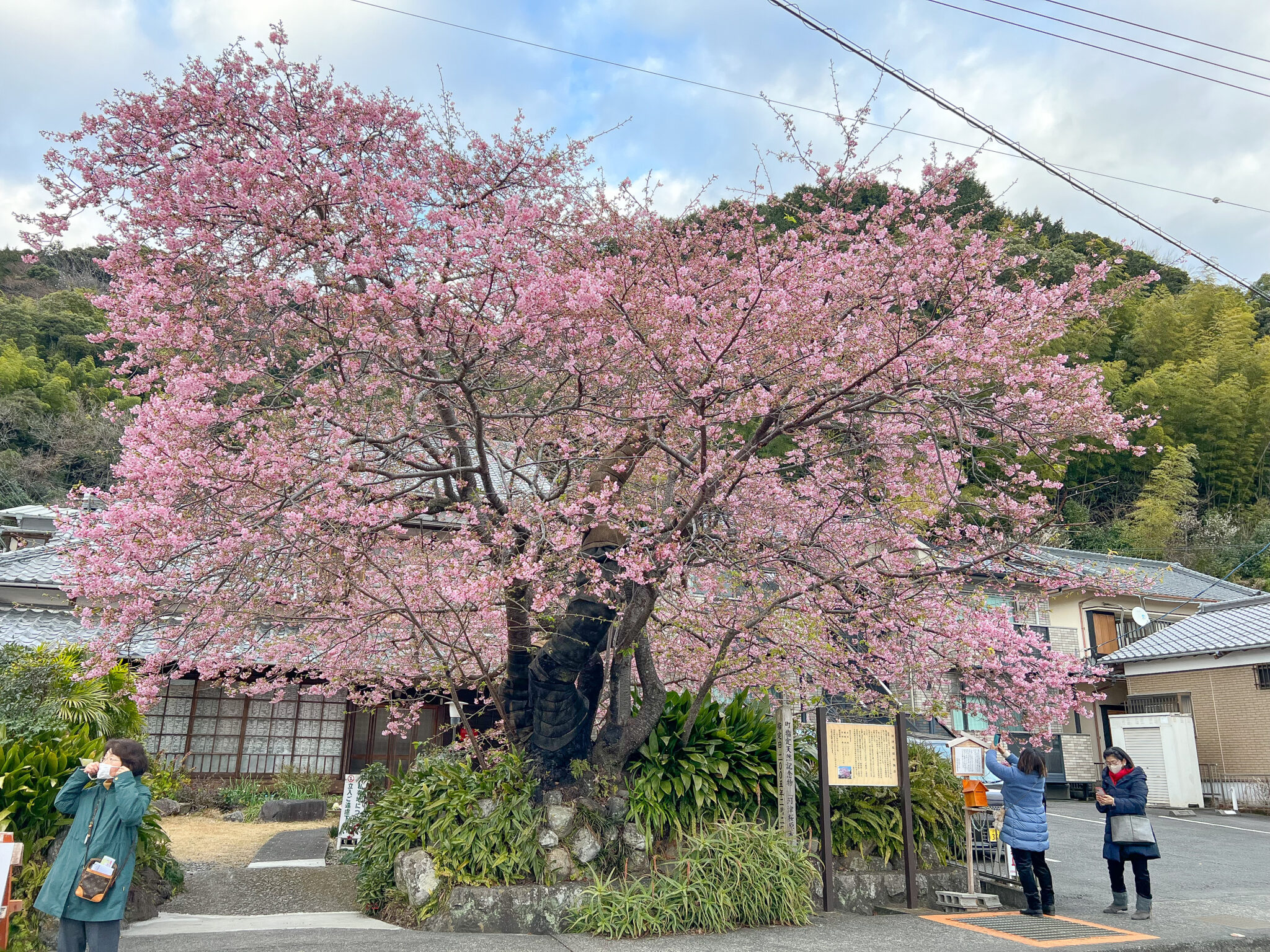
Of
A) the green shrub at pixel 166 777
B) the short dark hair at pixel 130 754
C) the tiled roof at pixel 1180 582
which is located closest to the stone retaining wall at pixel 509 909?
the short dark hair at pixel 130 754

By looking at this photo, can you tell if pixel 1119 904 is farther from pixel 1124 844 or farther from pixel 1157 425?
pixel 1157 425

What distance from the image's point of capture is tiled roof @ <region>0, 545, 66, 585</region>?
13.4 meters

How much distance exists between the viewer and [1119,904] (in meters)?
6.42

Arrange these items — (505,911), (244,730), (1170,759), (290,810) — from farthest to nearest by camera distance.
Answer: (1170,759) → (244,730) → (290,810) → (505,911)

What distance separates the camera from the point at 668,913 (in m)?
5.90

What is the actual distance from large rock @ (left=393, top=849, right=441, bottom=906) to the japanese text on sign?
3.38 m

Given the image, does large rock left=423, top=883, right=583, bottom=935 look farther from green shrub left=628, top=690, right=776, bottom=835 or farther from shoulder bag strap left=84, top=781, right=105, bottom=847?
shoulder bag strap left=84, top=781, right=105, bottom=847

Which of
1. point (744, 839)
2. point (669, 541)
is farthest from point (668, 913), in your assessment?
point (669, 541)

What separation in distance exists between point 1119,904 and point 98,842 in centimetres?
726

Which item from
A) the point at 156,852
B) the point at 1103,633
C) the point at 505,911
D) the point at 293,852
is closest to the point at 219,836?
the point at 293,852

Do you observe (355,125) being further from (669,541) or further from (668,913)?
(668,913)

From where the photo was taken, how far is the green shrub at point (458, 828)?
6230 mm

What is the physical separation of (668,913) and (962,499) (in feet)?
14.4

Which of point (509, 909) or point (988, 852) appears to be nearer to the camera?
point (509, 909)
